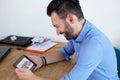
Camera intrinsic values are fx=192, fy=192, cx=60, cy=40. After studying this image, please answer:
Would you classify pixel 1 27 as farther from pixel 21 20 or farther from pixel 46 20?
pixel 46 20

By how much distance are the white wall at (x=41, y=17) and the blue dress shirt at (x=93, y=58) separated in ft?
1.91

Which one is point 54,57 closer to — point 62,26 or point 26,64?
point 26,64

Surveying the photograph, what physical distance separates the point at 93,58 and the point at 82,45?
0.11 m

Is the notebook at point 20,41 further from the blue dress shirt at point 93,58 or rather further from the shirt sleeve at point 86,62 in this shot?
the shirt sleeve at point 86,62

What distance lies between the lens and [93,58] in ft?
3.25

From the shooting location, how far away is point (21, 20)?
1945 millimetres

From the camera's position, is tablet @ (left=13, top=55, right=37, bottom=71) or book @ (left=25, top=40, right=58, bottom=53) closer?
tablet @ (left=13, top=55, right=37, bottom=71)

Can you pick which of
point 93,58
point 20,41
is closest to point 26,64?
point 93,58

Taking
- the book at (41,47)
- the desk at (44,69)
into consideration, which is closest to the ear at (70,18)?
the desk at (44,69)

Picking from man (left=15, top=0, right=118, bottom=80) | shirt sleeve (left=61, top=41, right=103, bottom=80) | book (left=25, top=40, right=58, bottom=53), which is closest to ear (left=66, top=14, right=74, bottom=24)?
man (left=15, top=0, right=118, bottom=80)

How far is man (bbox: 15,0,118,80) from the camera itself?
0.99m

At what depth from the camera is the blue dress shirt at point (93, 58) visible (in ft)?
3.24

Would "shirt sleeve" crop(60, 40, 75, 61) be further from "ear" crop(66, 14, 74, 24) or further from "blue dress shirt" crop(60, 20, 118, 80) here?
"ear" crop(66, 14, 74, 24)

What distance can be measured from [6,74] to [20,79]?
153 millimetres
